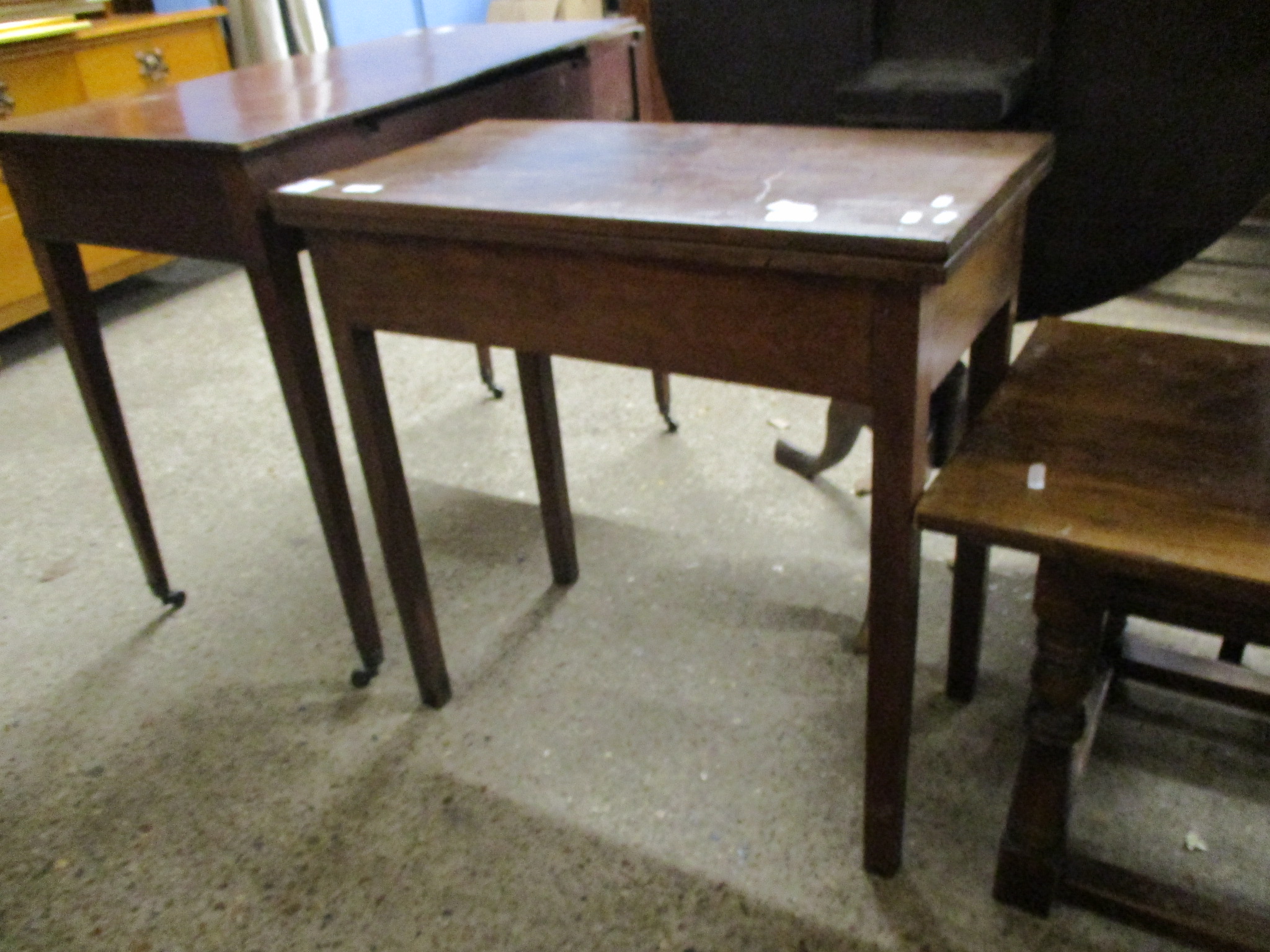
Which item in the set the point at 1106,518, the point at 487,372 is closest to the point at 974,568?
the point at 1106,518

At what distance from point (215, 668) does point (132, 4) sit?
2.83 metres

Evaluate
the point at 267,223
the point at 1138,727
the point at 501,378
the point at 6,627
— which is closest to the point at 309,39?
the point at 501,378

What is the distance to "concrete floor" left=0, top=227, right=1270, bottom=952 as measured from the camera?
1.08m

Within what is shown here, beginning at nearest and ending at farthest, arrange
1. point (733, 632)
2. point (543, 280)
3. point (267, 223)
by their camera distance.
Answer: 1. point (543, 280)
2. point (267, 223)
3. point (733, 632)

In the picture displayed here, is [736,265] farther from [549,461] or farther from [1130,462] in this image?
[549,461]

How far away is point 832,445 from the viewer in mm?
1712

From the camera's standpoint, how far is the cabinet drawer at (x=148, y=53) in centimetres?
275

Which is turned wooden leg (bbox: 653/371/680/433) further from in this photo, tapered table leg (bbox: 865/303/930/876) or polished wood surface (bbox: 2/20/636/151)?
tapered table leg (bbox: 865/303/930/876)

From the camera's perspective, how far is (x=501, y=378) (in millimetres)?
2367

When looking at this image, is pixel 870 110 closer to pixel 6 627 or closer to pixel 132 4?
pixel 6 627

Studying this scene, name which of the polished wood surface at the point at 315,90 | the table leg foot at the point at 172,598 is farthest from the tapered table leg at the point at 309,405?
the table leg foot at the point at 172,598

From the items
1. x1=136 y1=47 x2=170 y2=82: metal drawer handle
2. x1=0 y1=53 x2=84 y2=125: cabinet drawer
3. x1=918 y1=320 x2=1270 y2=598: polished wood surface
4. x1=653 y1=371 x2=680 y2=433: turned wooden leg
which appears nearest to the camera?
x1=918 y1=320 x2=1270 y2=598: polished wood surface

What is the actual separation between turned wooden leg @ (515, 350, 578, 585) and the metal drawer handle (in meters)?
2.09

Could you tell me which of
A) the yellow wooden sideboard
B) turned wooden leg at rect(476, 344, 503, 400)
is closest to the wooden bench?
turned wooden leg at rect(476, 344, 503, 400)
